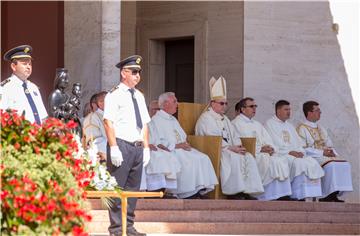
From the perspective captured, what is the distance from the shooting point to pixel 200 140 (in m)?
17.5

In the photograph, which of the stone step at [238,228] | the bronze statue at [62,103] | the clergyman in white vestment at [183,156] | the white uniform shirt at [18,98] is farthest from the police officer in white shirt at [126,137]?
the clergyman in white vestment at [183,156]

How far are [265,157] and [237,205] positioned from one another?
5.88 ft

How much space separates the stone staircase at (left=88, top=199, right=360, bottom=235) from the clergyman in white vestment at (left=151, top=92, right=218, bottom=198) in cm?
57

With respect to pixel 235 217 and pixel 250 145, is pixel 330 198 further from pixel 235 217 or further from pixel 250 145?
pixel 235 217

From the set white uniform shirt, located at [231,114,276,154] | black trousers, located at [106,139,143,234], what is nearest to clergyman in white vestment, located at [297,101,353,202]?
white uniform shirt, located at [231,114,276,154]

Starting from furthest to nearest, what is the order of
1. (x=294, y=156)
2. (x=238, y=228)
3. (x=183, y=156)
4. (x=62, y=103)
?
(x=294, y=156) < (x=183, y=156) < (x=238, y=228) < (x=62, y=103)

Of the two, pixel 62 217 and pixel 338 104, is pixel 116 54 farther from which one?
pixel 62 217

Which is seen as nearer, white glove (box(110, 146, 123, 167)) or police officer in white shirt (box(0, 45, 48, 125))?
police officer in white shirt (box(0, 45, 48, 125))

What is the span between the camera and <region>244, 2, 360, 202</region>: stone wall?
812 inches

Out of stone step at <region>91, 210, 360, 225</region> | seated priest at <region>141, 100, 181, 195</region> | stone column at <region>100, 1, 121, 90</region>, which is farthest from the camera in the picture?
stone column at <region>100, 1, 121, 90</region>

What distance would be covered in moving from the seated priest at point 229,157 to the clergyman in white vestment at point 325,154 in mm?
1579

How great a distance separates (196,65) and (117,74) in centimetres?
417

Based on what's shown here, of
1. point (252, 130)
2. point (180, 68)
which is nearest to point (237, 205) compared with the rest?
point (252, 130)

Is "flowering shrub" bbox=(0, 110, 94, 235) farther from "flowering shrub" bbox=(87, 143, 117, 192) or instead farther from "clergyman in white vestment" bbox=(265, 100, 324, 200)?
"clergyman in white vestment" bbox=(265, 100, 324, 200)
